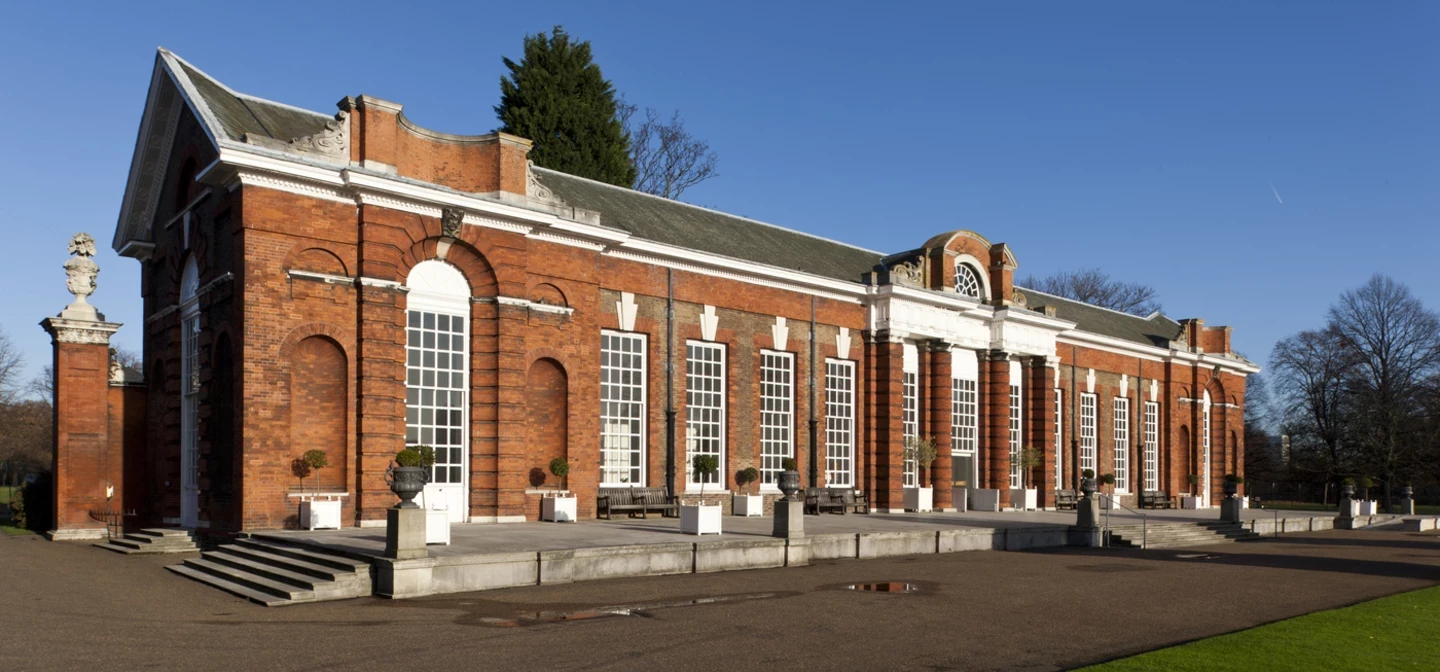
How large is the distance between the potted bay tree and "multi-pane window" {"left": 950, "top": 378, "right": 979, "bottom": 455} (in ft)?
6.15

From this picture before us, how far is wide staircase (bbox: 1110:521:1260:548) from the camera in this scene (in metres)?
25.2

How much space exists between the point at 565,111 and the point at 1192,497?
2846 cm

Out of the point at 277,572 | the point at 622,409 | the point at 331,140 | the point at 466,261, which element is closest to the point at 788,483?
the point at 622,409

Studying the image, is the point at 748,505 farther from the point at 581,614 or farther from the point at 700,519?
the point at 581,614

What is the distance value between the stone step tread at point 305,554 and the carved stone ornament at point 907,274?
18211 mm

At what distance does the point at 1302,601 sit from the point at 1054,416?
21.1 meters

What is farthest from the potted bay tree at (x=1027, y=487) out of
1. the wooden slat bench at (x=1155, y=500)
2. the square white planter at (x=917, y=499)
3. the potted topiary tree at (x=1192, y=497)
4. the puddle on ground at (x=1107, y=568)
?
the puddle on ground at (x=1107, y=568)

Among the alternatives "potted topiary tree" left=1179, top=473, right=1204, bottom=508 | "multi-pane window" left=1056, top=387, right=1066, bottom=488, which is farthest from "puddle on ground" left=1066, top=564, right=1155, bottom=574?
"potted topiary tree" left=1179, top=473, right=1204, bottom=508

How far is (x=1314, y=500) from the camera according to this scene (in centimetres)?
6600

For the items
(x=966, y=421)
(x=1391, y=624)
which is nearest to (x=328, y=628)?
(x=1391, y=624)

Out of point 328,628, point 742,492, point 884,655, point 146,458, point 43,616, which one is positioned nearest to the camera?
point 884,655

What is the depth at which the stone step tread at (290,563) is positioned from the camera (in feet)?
45.2

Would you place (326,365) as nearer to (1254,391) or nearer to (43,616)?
(43,616)

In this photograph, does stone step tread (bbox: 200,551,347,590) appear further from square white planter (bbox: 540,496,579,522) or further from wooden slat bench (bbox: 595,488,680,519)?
wooden slat bench (bbox: 595,488,680,519)
